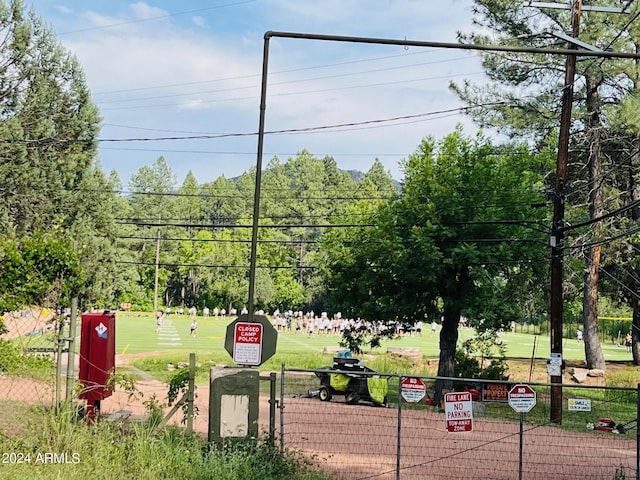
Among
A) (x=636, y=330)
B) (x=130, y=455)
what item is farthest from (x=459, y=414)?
(x=636, y=330)

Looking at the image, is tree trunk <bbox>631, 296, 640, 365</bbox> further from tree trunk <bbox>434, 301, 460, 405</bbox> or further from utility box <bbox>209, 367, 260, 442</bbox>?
utility box <bbox>209, 367, 260, 442</bbox>

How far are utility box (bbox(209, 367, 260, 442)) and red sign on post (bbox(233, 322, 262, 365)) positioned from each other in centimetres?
46

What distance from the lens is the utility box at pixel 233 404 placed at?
9953 millimetres

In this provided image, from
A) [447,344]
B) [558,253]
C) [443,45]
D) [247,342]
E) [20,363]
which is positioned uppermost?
[443,45]

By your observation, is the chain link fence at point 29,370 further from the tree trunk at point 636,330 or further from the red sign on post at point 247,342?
the tree trunk at point 636,330

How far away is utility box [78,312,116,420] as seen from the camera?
37.0ft

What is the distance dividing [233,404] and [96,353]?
2789 mm

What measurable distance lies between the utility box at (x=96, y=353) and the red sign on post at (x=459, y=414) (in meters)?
5.21

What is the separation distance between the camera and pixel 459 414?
1091 cm

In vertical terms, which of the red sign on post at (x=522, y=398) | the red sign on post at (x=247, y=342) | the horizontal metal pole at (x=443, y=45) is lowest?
the red sign on post at (x=522, y=398)

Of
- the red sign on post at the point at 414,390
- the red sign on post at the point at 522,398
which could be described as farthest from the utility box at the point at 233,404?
the red sign on post at the point at 522,398

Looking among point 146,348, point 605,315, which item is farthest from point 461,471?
point 605,315

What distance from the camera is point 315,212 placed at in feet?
351

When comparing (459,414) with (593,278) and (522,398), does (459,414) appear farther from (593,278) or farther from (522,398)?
(593,278)
